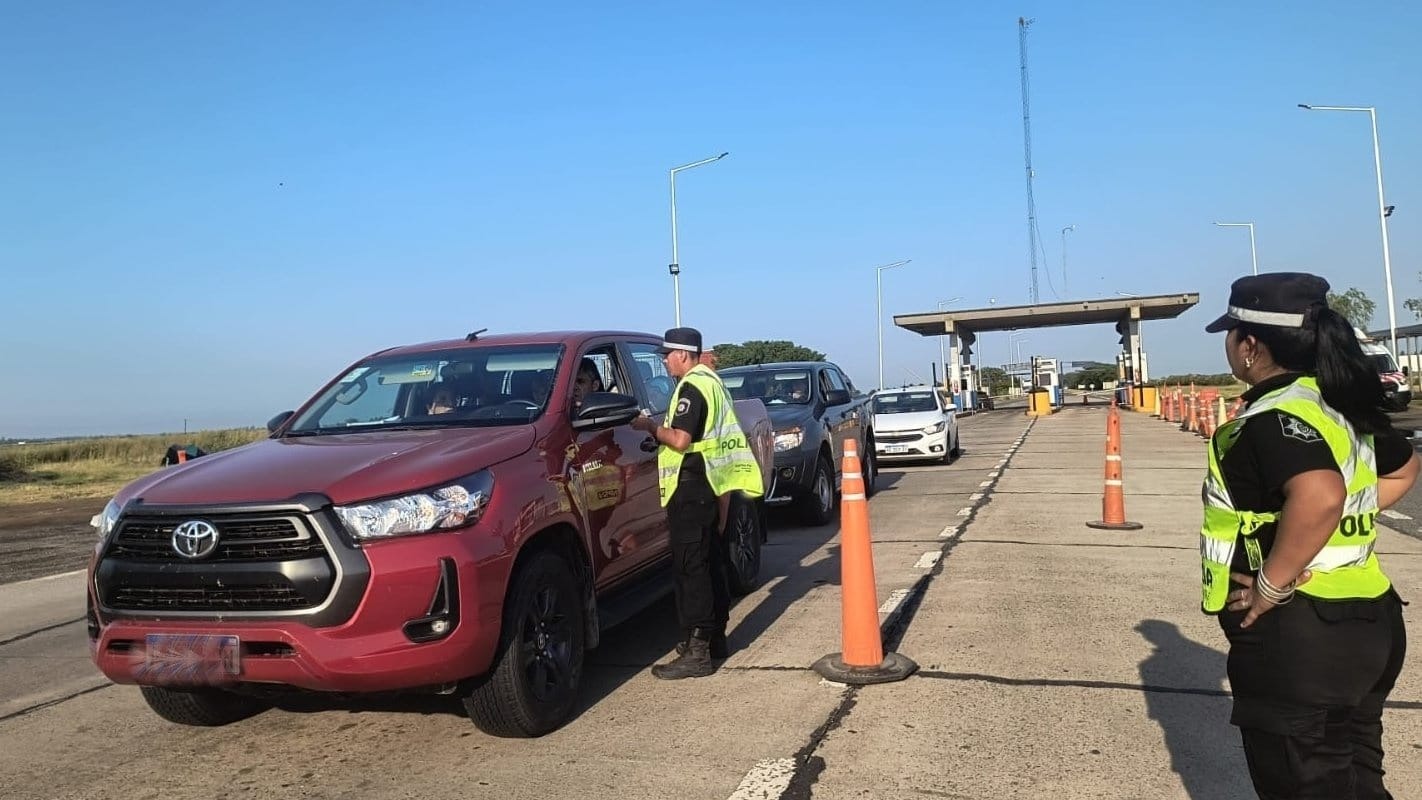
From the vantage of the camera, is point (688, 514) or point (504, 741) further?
point (688, 514)

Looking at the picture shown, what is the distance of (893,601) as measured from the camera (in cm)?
697

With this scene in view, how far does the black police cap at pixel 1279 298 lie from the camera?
259cm

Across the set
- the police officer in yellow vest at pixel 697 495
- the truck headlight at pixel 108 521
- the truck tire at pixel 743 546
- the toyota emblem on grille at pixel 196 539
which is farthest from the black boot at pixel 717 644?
the truck headlight at pixel 108 521

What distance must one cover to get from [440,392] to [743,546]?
8.88ft

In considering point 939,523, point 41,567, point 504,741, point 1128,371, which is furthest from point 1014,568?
point 1128,371

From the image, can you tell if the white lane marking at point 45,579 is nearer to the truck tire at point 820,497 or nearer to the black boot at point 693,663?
Result: the truck tire at point 820,497

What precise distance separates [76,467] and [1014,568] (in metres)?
36.8

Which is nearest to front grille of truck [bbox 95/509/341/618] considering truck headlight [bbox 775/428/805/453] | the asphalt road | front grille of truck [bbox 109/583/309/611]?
front grille of truck [bbox 109/583/309/611]

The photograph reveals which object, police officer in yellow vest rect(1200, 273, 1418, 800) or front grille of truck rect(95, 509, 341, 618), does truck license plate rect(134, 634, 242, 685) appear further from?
police officer in yellow vest rect(1200, 273, 1418, 800)

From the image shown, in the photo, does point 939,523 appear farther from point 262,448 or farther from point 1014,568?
point 262,448

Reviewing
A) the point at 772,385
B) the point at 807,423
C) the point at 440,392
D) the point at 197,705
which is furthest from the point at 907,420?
the point at 197,705

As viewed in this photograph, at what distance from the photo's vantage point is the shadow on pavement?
3.86 m

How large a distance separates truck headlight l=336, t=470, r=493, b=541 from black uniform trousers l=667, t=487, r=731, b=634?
134cm

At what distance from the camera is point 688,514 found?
210 inches
